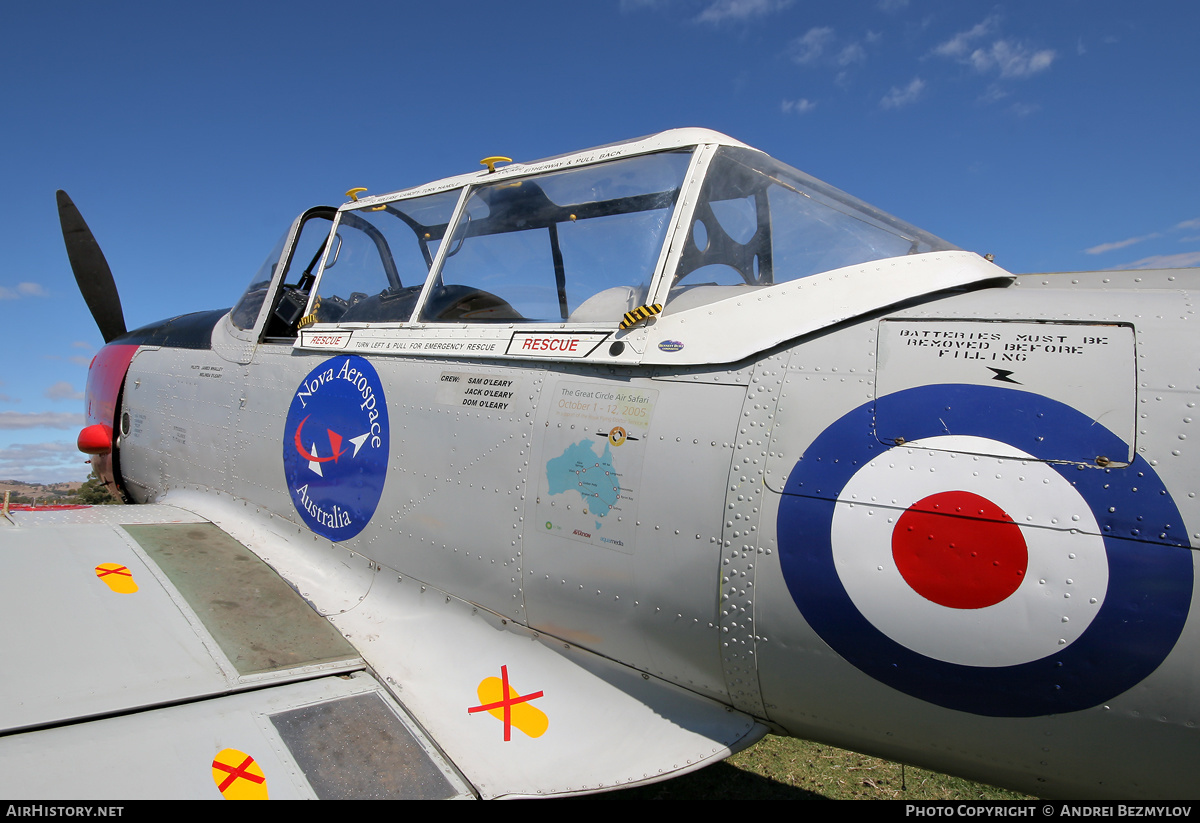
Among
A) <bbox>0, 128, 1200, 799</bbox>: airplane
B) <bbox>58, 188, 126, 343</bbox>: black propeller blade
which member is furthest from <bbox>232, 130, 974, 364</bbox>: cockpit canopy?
<bbox>58, 188, 126, 343</bbox>: black propeller blade

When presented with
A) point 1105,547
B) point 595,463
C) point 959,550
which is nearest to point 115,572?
point 595,463

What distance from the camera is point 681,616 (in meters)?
2.81

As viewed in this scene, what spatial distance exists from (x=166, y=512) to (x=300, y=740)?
295 centimetres

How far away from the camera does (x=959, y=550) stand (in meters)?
2.26

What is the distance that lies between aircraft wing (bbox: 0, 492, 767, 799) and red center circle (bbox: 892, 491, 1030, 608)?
1003 mm

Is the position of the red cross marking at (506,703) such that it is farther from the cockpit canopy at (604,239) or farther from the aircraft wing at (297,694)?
the cockpit canopy at (604,239)

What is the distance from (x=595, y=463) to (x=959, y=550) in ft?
4.71

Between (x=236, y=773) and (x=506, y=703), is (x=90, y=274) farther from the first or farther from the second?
(x=506, y=703)

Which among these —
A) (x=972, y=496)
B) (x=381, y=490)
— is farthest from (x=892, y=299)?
(x=381, y=490)

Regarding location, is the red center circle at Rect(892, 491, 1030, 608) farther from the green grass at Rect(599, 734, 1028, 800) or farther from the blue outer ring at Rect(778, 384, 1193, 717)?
the green grass at Rect(599, 734, 1028, 800)

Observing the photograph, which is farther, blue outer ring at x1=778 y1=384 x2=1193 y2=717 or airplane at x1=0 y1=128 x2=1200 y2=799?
airplane at x1=0 y1=128 x2=1200 y2=799

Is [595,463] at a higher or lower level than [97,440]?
higher

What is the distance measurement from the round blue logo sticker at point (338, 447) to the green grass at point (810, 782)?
2.46 meters

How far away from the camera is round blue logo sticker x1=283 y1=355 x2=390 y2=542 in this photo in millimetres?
3992
